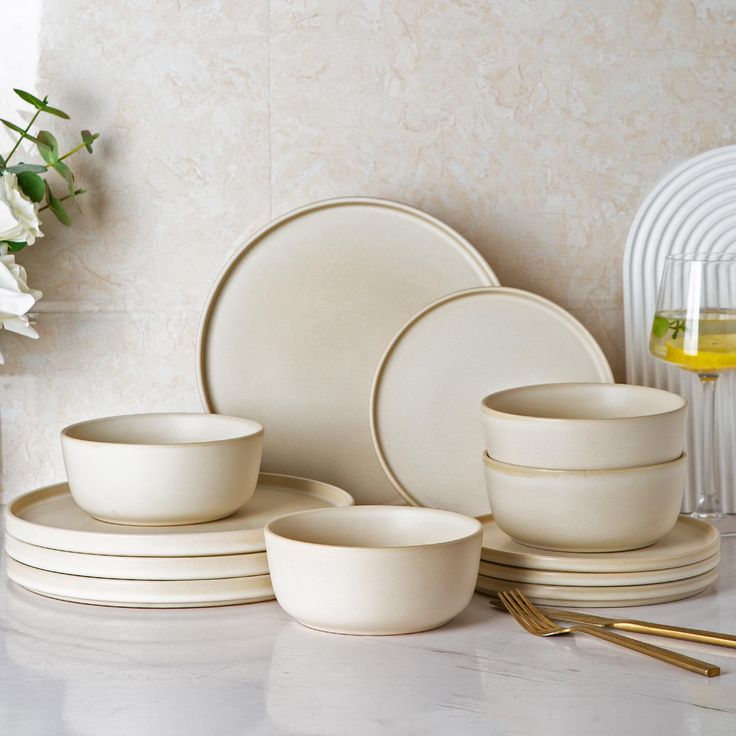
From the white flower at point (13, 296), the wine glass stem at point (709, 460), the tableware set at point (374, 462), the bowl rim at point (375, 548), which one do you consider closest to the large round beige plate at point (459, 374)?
the tableware set at point (374, 462)

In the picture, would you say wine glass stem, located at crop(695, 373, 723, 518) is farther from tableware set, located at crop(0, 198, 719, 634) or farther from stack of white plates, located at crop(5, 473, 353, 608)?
stack of white plates, located at crop(5, 473, 353, 608)

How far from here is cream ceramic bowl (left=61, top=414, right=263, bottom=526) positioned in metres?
0.81

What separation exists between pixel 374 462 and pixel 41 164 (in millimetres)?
468

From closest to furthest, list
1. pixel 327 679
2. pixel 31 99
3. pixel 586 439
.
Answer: pixel 327 679 → pixel 586 439 → pixel 31 99

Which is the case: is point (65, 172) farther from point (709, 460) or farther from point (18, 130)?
point (709, 460)

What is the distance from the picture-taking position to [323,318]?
42.0 inches

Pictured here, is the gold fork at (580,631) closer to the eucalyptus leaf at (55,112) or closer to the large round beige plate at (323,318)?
the large round beige plate at (323,318)

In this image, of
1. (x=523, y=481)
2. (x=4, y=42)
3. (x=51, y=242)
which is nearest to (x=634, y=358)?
(x=523, y=481)

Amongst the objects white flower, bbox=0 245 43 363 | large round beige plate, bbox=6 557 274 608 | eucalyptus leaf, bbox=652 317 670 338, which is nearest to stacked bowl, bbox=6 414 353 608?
large round beige plate, bbox=6 557 274 608

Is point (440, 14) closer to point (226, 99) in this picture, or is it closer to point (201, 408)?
point (226, 99)

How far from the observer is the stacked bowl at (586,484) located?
77cm

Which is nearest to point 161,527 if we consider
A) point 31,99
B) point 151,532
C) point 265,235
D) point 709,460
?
point 151,532

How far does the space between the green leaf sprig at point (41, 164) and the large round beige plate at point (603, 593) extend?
590 millimetres

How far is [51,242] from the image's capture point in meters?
1.09
